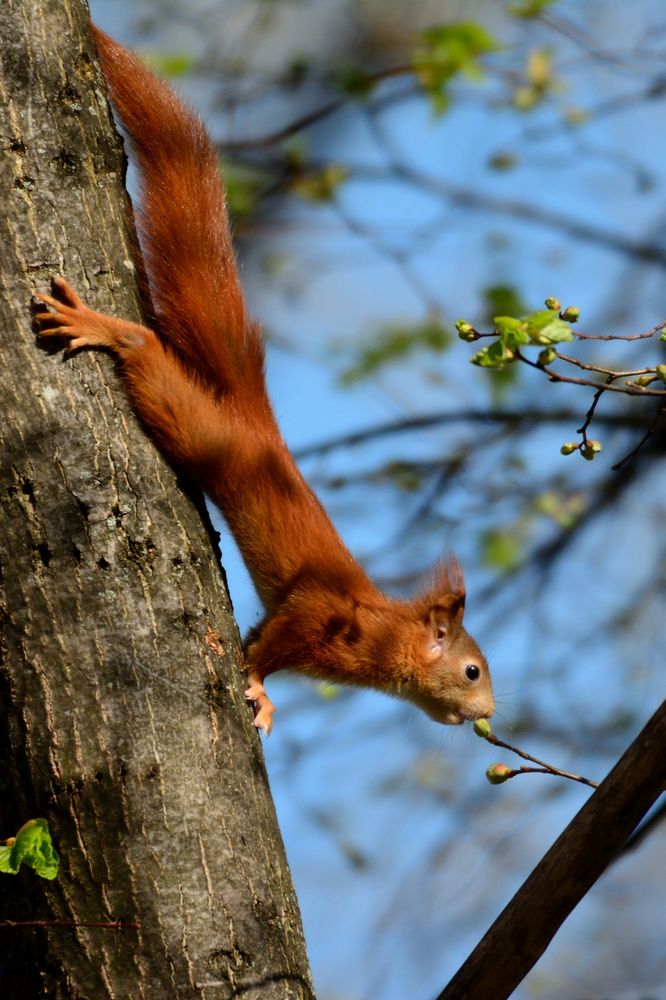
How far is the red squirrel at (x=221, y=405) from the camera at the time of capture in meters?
2.97

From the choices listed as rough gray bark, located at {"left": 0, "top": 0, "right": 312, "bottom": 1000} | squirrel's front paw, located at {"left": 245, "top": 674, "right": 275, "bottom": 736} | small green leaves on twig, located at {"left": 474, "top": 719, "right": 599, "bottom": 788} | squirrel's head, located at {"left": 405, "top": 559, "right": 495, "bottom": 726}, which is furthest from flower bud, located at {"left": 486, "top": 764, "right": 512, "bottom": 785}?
squirrel's head, located at {"left": 405, "top": 559, "right": 495, "bottom": 726}

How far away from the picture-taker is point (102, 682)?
2.41 metres

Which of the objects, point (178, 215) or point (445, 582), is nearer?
point (178, 215)

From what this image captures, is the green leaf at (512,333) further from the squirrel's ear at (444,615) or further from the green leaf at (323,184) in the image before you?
the green leaf at (323,184)

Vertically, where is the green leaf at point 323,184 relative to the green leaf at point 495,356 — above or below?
above

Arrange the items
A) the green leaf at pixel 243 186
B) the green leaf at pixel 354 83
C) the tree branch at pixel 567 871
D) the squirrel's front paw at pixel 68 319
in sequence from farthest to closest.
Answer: the green leaf at pixel 243 186
the green leaf at pixel 354 83
the squirrel's front paw at pixel 68 319
the tree branch at pixel 567 871

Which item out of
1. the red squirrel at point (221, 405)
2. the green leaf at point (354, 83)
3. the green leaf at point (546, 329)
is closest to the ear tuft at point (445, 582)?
the red squirrel at point (221, 405)

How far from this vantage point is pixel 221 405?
3.46 meters

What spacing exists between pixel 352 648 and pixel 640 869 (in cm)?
640

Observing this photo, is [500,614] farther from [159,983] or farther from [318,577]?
[159,983]

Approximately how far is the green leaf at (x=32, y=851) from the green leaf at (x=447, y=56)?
4.81 metres

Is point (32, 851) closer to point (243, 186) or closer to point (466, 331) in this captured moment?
point (466, 331)

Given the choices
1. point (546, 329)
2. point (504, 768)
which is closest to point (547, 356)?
point (546, 329)

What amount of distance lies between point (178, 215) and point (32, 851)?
1899 millimetres
